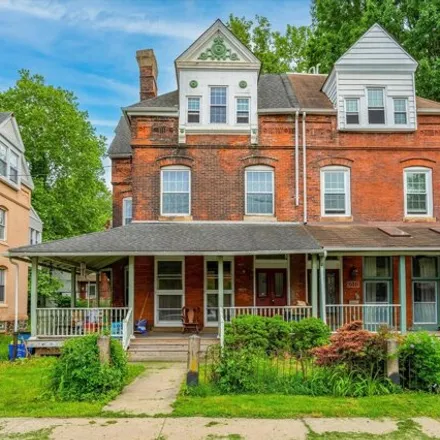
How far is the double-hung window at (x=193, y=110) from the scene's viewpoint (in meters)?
18.0

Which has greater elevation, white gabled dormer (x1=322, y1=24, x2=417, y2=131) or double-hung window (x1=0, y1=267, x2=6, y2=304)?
white gabled dormer (x1=322, y1=24, x2=417, y2=131)

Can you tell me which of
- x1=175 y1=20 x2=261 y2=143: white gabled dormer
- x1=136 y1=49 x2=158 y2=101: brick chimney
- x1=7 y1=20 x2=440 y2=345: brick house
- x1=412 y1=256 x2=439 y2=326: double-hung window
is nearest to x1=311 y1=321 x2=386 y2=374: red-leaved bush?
x1=7 y1=20 x2=440 y2=345: brick house

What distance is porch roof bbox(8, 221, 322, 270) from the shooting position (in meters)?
14.5

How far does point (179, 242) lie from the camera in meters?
15.4

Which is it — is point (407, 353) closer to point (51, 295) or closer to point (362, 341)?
point (362, 341)

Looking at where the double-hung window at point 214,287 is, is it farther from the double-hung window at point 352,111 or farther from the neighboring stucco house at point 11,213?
the neighboring stucco house at point 11,213

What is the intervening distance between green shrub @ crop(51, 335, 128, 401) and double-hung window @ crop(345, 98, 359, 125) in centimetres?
1234

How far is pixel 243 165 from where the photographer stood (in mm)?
17859

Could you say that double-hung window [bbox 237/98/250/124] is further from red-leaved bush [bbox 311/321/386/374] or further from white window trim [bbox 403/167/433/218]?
red-leaved bush [bbox 311/321/386/374]

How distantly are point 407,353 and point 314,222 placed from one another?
8.80 meters

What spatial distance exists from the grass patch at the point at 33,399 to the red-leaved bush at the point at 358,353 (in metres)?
3.95

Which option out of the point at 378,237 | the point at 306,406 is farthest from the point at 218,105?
the point at 306,406

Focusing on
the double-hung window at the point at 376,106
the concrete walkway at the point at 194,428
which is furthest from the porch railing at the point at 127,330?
the double-hung window at the point at 376,106

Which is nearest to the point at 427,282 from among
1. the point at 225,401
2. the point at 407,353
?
the point at 407,353
